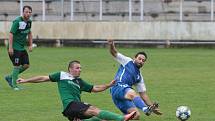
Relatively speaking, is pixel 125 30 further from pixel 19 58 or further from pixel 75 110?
pixel 75 110

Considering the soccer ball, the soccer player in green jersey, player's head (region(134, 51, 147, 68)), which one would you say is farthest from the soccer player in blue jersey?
the soccer player in green jersey

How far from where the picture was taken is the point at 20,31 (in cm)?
1819

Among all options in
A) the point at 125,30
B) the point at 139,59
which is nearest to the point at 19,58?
the point at 139,59

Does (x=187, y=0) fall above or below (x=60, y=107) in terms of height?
above

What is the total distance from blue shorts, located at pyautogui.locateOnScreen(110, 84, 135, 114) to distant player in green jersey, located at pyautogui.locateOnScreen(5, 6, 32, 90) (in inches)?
209

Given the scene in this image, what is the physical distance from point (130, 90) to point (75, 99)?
1.65 m

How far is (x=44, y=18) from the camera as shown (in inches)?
1607

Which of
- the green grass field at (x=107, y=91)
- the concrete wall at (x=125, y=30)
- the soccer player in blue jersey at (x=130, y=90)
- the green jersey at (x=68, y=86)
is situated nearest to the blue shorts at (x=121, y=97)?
the soccer player in blue jersey at (x=130, y=90)

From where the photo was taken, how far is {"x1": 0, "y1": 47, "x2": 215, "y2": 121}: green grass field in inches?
556

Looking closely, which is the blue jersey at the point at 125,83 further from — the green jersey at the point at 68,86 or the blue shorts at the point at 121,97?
the green jersey at the point at 68,86

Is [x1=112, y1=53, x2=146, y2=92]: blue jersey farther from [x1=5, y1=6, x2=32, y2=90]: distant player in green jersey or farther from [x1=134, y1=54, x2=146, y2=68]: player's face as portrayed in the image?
[x1=5, y1=6, x2=32, y2=90]: distant player in green jersey

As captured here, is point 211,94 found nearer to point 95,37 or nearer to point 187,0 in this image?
point 95,37

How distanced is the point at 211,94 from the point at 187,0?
26.4m

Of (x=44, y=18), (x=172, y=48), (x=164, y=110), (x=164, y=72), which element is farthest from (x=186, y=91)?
(x=44, y=18)
